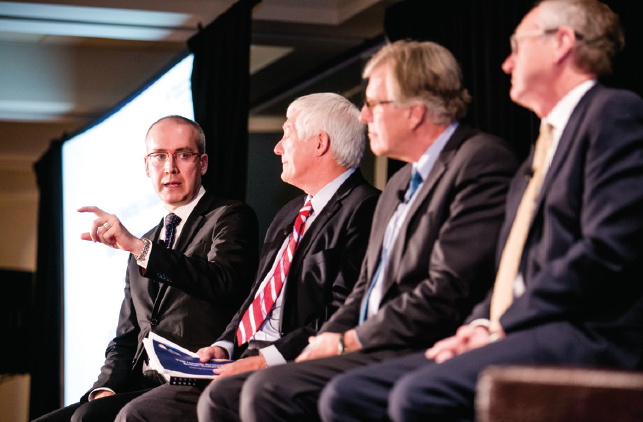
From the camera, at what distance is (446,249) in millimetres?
1814

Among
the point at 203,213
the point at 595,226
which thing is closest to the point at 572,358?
the point at 595,226

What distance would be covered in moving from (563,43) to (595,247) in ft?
1.63

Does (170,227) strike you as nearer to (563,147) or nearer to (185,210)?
(185,210)

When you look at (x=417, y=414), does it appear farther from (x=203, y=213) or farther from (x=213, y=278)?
(x=203, y=213)

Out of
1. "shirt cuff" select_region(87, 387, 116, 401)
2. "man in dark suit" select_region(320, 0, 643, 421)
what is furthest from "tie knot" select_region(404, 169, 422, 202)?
"shirt cuff" select_region(87, 387, 116, 401)

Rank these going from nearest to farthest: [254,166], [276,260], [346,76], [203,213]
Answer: [276,260] → [203,213] → [346,76] → [254,166]

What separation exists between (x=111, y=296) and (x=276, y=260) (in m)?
3.13

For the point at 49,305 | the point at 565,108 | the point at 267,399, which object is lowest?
the point at 49,305

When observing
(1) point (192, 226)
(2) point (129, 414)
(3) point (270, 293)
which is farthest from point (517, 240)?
(1) point (192, 226)

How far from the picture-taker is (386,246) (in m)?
2.06

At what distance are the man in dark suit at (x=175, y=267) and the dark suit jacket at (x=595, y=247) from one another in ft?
4.89

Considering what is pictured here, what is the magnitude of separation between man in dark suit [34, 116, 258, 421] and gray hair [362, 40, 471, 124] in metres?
1.11

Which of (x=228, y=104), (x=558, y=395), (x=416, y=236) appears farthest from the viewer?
(x=228, y=104)

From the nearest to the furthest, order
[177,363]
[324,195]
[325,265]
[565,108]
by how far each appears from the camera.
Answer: [565,108] < [177,363] < [325,265] < [324,195]
